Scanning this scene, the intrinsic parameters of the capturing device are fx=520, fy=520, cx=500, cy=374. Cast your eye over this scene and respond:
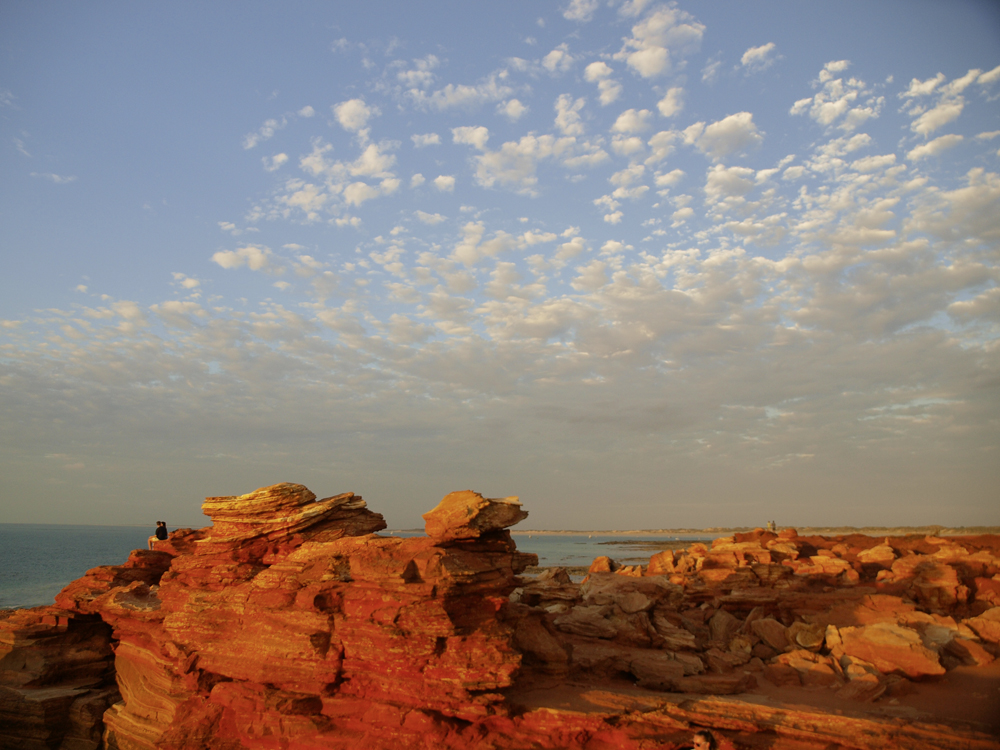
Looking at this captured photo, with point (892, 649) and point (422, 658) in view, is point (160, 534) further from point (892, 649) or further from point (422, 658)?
point (892, 649)

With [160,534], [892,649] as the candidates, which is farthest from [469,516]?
[160,534]

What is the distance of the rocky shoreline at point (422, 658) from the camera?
1212 centimetres

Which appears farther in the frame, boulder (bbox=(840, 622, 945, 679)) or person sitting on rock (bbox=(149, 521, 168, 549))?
person sitting on rock (bbox=(149, 521, 168, 549))

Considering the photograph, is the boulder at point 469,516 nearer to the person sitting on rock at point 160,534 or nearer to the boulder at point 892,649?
the boulder at point 892,649

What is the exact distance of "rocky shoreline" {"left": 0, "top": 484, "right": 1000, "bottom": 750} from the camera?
1212 cm

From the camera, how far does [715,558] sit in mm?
28250

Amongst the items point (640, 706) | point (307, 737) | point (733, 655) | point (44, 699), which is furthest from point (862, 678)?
point (44, 699)

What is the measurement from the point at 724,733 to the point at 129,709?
1709 cm

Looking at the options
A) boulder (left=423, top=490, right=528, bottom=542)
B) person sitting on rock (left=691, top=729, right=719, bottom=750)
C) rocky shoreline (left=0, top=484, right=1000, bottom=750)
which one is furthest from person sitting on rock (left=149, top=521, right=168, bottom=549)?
person sitting on rock (left=691, top=729, right=719, bottom=750)

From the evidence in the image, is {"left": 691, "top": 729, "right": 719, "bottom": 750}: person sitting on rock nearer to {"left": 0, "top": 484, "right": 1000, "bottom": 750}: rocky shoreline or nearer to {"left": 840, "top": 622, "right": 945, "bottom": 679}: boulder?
{"left": 0, "top": 484, "right": 1000, "bottom": 750}: rocky shoreline

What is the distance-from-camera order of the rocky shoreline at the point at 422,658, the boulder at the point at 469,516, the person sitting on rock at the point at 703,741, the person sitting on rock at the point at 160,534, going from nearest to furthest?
the person sitting on rock at the point at 703,741 < the rocky shoreline at the point at 422,658 < the boulder at the point at 469,516 < the person sitting on rock at the point at 160,534

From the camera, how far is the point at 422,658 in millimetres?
12430

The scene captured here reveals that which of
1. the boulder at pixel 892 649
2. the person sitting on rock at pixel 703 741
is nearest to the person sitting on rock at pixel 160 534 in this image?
the person sitting on rock at pixel 703 741

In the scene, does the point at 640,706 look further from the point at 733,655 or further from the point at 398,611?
the point at 733,655
